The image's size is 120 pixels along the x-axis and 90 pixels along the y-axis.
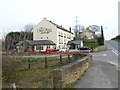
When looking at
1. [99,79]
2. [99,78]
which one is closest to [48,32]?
[99,78]

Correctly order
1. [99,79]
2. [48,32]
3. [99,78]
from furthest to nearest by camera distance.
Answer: [48,32]
[99,78]
[99,79]

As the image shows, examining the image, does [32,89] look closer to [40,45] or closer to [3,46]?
[3,46]

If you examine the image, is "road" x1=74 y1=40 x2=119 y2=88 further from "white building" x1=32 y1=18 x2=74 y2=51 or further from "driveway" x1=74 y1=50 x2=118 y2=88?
"white building" x1=32 y1=18 x2=74 y2=51

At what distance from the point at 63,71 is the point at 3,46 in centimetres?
282

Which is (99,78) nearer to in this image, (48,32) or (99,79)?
(99,79)

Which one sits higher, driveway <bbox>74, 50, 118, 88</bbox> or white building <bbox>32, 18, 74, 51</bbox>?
white building <bbox>32, 18, 74, 51</bbox>

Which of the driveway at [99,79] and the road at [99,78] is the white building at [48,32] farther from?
the driveway at [99,79]

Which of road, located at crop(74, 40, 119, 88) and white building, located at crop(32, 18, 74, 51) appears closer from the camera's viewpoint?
road, located at crop(74, 40, 119, 88)

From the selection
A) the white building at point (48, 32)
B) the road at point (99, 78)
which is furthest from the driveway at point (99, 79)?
the white building at point (48, 32)

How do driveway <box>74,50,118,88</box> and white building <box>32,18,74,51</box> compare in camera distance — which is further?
white building <box>32,18,74,51</box>

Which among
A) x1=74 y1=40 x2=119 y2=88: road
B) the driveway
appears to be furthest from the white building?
the driveway

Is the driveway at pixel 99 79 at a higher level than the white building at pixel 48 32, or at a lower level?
lower

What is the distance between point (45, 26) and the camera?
9394cm

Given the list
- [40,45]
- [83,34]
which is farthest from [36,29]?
[83,34]
